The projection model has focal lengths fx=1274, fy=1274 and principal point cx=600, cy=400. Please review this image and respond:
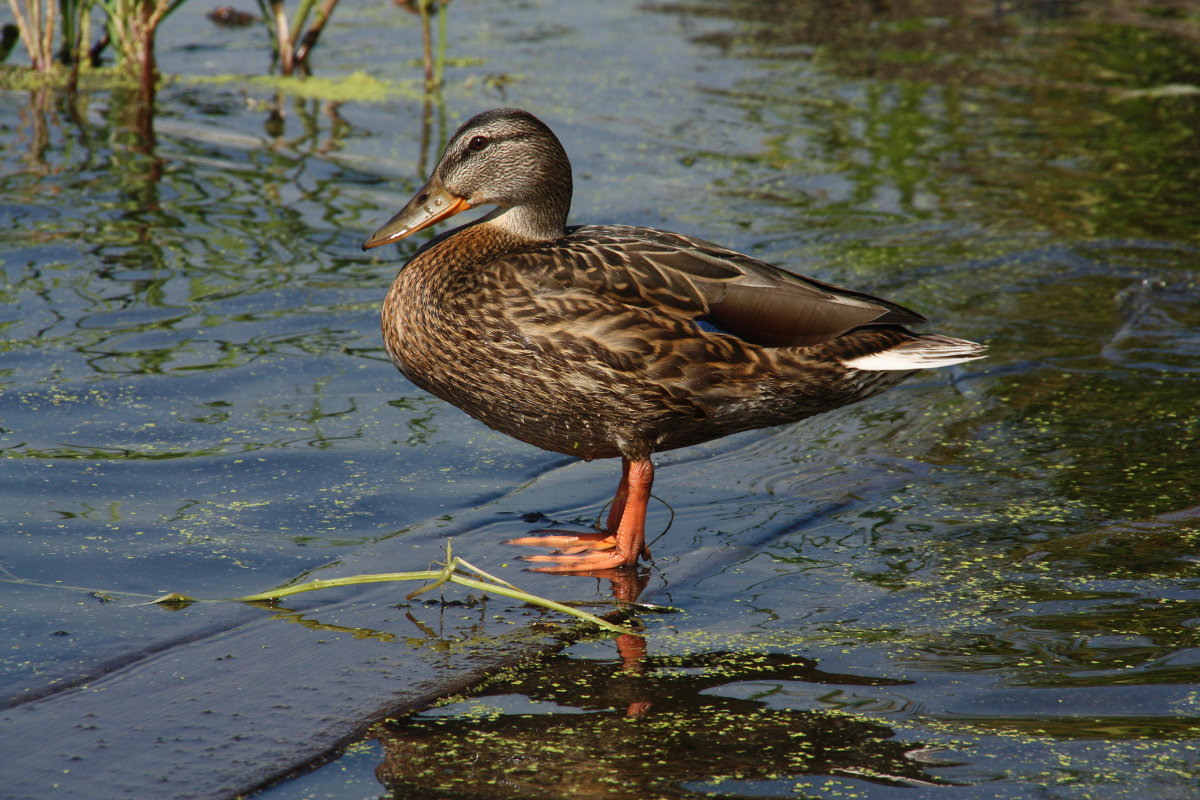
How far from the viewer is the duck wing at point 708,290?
393cm

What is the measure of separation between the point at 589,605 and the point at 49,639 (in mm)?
1431

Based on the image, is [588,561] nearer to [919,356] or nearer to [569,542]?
[569,542]

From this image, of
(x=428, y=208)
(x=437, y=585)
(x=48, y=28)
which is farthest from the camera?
(x=48, y=28)

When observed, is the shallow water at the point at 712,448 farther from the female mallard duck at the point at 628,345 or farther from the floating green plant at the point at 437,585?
the female mallard duck at the point at 628,345

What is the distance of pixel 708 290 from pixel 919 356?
0.71 metres

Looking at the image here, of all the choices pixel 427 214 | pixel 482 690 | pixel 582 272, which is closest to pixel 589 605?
pixel 482 690

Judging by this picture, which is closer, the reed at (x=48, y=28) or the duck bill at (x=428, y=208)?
the duck bill at (x=428, y=208)

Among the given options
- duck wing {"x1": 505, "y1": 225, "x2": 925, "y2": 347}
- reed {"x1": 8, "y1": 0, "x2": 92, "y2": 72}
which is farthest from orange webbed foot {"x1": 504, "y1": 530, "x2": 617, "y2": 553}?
reed {"x1": 8, "y1": 0, "x2": 92, "y2": 72}

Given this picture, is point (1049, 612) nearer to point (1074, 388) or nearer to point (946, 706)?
point (946, 706)

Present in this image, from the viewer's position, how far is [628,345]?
3859mm

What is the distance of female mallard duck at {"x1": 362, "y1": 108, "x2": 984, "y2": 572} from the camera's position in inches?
152

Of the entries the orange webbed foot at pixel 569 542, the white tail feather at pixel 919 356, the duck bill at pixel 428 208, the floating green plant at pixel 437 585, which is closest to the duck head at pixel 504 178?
the duck bill at pixel 428 208

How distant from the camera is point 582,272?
395 centimetres

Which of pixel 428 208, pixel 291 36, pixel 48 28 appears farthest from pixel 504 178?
pixel 291 36
